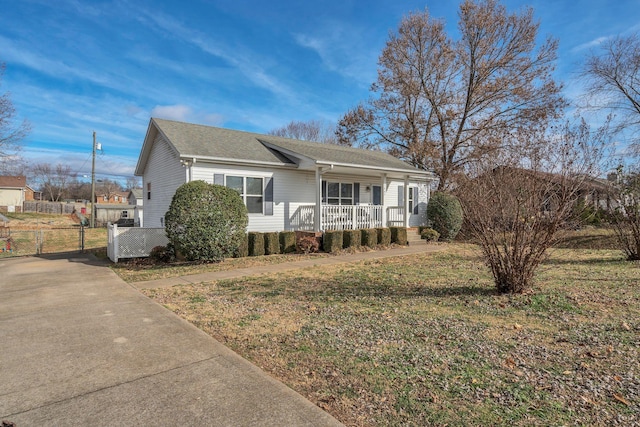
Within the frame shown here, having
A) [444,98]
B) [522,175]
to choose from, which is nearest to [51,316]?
[522,175]

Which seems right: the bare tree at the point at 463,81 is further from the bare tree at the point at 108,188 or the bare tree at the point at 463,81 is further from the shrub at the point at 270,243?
the bare tree at the point at 108,188

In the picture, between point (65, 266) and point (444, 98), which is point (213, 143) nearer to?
point (65, 266)

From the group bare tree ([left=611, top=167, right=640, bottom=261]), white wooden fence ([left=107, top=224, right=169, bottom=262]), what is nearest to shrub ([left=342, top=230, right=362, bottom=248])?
white wooden fence ([left=107, top=224, right=169, bottom=262])

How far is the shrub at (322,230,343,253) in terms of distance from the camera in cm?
1223

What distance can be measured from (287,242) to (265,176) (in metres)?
2.65

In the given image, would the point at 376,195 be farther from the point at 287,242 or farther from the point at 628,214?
the point at 628,214

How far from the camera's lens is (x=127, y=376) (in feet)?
10.6

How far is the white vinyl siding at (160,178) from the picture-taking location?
12.7 m

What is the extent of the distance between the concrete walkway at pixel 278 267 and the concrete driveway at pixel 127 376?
2.07m

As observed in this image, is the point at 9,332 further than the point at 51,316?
No

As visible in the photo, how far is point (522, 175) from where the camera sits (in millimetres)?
5793

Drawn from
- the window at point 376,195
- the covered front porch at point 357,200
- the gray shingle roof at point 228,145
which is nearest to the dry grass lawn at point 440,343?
the gray shingle roof at point 228,145

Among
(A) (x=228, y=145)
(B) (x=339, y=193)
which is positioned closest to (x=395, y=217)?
→ (B) (x=339, y=193)

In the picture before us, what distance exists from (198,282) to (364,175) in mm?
10064
